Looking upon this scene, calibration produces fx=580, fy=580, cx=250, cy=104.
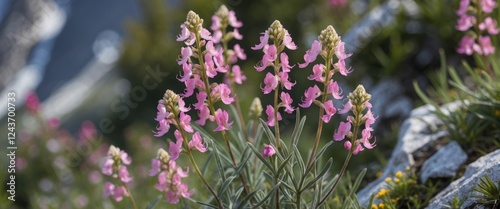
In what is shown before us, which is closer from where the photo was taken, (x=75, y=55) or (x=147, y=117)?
(x=147, y=117)

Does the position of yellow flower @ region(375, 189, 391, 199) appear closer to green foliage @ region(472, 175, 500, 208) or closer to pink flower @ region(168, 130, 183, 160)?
green foliage @ region(472, 175, 500, 208)

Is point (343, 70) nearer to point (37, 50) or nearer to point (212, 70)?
point (212, 70)

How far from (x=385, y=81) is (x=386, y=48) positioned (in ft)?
1.64

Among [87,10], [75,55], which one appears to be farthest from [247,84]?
[87,10]

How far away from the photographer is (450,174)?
3.62 meters

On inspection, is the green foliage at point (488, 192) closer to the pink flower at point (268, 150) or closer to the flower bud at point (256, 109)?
the pink flower at point (268, 150)

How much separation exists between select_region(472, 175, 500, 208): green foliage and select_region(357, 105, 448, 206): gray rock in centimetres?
86

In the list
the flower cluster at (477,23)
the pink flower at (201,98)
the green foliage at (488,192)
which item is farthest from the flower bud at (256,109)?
the flower cluster at (477,23)

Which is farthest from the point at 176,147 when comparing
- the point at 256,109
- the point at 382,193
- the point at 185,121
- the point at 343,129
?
the point at 382,193

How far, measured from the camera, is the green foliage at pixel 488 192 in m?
2.87

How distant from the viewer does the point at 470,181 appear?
3.12 m

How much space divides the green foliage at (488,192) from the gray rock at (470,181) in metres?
0.05

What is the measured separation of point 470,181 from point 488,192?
23 centimetres

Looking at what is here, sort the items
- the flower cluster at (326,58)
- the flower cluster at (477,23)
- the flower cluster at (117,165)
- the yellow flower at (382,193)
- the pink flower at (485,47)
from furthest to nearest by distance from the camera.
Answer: the pink flower at (485,47) → the flower cluster at (477,23) → the yellow flower at (382,193) → the flower cluster at (117,165) → the flower cluster at (326,58)
